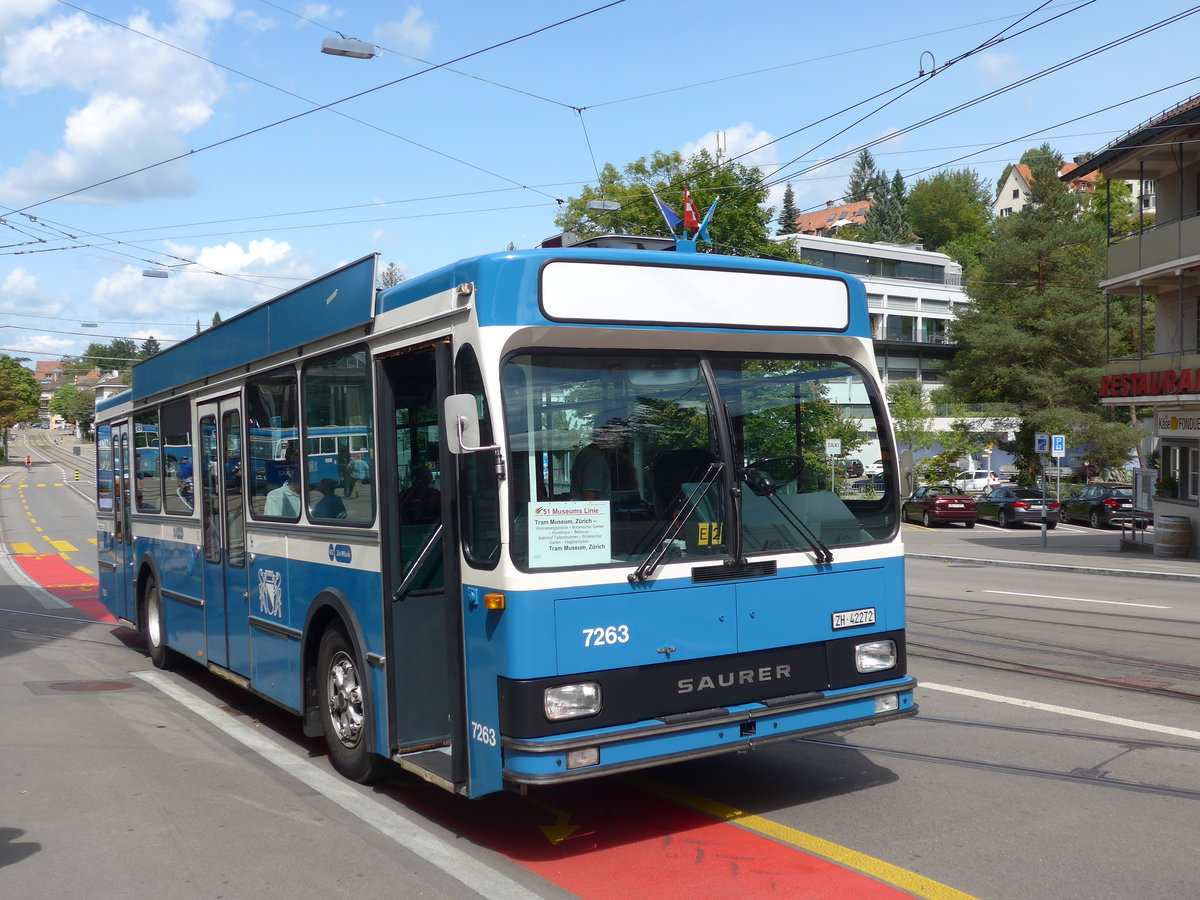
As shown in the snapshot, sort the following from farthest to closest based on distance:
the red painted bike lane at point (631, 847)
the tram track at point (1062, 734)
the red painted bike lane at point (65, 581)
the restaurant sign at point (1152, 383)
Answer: the restaurant sign at point (1152, 383) → the red painted bike lane at point (65, 581) → the tram track at point (1062, 734) → the red painted bike lane at point (631, 847)

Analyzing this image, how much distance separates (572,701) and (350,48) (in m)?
12.2

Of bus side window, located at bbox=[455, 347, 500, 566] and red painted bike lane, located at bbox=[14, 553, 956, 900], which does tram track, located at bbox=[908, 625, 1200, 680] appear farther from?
bus side window, located at bbox=[455, 347, 500, 566]

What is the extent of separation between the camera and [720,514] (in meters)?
5.64

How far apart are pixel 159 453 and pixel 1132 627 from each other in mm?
10321

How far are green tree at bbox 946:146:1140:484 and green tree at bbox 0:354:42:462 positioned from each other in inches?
3804

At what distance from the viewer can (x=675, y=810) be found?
615 cm

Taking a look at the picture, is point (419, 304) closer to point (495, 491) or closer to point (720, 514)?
point (495, 491)

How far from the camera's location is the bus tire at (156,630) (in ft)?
36.7

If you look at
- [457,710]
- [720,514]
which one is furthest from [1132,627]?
[457,710]

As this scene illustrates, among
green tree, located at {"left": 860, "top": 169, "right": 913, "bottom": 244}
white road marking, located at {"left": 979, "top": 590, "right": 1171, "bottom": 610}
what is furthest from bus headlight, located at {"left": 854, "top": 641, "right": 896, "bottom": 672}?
green tree, located at {"left": 860, "top": 169, "right": 913, "bottom": 244}

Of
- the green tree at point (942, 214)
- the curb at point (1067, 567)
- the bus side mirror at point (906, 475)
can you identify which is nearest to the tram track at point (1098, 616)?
Answer: the bus side mirror at point (906, 475)

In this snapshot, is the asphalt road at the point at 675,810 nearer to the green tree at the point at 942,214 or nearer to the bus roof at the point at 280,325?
the bus roof at the point at 280,325

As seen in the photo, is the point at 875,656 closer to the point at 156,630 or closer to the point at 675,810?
the point at 675,810

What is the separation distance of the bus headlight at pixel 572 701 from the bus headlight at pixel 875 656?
1.56m
